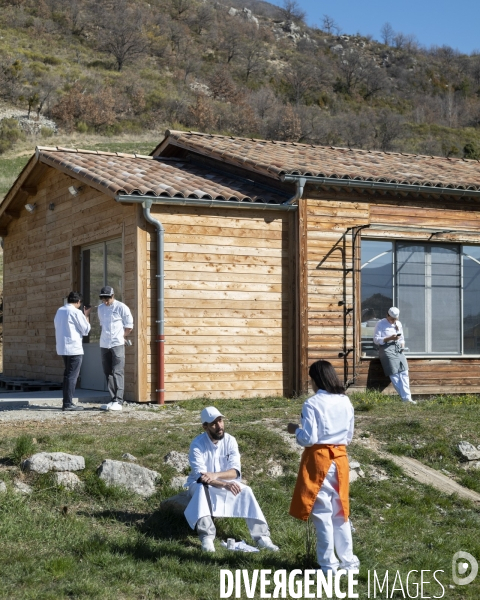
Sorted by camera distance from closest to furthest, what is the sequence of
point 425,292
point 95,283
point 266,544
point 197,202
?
point 266,544 → point 197,202 → point 95,283 → point 425,292

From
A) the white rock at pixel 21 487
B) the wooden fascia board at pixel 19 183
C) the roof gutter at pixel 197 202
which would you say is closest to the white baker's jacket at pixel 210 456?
the white rock at pixel 21 487

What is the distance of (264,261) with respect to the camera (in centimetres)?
1385

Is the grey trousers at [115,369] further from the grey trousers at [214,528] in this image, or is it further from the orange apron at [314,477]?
the orange apron at [314,477]

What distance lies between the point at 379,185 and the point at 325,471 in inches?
349

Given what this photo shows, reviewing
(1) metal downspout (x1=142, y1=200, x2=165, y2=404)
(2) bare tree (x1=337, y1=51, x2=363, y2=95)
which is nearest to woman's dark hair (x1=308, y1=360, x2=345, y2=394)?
(1) metal downspout (x1=142, y1=200, x2=165, y2=404)

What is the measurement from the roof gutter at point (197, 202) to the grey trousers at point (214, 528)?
6721mm

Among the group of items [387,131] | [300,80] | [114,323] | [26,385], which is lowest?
[26,385]

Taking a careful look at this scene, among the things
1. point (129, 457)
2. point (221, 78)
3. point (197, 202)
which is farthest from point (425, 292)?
point (221, 78)

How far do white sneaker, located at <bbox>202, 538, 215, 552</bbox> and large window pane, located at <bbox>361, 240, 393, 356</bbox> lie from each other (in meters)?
8.15

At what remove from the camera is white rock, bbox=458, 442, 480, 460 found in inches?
385

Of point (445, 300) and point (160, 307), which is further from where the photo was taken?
point (445, 300)

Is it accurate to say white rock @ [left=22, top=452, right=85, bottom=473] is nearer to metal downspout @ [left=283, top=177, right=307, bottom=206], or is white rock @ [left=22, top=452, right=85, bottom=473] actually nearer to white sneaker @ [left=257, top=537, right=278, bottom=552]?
white sneaker @ [left=257, top=537, right=278, bottom=552]

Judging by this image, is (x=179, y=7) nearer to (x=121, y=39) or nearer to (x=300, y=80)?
(x=121, y=39)

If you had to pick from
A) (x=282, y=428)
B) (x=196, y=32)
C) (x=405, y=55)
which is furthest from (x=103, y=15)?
(x=282, y=428)
